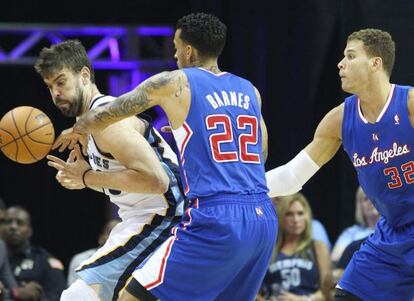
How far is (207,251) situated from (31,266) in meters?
4.72

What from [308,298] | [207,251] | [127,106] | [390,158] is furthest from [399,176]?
[308,298]

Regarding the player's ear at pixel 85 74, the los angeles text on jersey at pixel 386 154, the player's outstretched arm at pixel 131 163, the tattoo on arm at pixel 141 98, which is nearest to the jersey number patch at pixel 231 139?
the tattoo on arm at pixel 141 98

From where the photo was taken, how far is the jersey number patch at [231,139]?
4910mm

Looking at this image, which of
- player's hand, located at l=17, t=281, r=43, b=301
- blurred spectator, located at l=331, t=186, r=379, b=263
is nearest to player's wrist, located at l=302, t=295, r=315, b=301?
blurred spectator, located at l=331, t=186, r=379, b=263

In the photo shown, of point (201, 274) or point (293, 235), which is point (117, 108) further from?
point (293, 235)

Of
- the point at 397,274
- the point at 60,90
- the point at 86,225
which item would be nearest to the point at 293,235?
the point at 397,274

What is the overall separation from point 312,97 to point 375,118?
416 centimetres

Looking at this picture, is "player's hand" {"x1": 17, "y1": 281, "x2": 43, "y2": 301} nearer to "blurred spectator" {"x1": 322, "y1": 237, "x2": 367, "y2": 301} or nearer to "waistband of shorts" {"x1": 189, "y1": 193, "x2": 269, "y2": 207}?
"blurred spectator" {"x1": 322, "y1": 237, "x2": 367, "y2": 301}

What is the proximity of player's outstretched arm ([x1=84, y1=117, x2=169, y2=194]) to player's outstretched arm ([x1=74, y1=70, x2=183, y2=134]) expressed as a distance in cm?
18

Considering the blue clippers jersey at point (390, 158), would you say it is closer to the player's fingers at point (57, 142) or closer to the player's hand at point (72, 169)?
the player's hand at point (72, 169)

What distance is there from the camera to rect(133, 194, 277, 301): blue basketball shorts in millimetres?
4809

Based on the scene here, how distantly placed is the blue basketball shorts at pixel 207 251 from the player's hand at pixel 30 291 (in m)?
4.20

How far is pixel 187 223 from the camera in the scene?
491cm

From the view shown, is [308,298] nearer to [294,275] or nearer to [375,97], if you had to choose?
[294,275]
